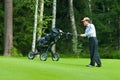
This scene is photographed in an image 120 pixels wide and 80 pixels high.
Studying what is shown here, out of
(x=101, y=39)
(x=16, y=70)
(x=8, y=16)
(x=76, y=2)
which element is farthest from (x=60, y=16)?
(x=16, y=70)

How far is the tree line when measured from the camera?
37.8 meters

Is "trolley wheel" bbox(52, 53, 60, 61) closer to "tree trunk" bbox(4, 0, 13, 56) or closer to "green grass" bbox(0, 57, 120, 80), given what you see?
"green grass" bbox(0, 57, 120, 80)

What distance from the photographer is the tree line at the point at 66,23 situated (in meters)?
37.8

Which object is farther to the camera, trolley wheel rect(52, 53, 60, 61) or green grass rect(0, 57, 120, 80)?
trolley wheel rect(52, 53, 60, 61)

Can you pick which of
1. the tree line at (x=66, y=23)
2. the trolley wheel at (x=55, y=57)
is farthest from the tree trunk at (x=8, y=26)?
the trolley wheel at (x=55, y=57)

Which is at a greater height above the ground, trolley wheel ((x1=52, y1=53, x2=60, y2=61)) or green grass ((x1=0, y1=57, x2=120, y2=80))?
green grass ((x1=0, y1=57, x2=120, y2=80))

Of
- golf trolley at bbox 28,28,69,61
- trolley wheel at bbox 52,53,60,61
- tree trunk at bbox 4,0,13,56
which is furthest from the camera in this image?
tree trunk at bbox 4,0,13,56

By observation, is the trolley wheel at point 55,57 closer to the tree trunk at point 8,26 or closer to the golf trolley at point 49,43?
the golf trolley at point 49,43

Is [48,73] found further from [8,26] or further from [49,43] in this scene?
[8,26]

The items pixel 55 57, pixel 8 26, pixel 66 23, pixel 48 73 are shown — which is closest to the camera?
pixel 48 73

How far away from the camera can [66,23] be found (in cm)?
4847

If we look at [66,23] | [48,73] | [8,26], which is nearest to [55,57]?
[48,73]

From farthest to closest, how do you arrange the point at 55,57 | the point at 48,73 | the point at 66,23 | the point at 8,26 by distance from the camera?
the point at 66,23 < the point at 8,26 < the point at 55,57 < the point at 48,73

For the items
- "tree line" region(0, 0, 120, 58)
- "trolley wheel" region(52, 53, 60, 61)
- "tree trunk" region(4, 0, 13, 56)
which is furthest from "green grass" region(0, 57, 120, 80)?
"tree trunk" region(4, 0, 13, 56)
